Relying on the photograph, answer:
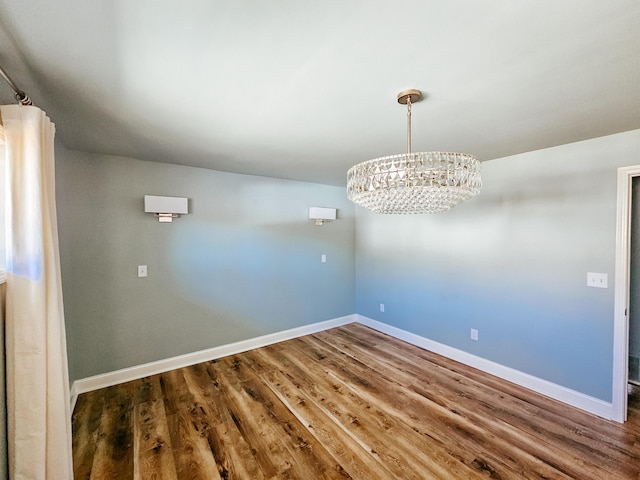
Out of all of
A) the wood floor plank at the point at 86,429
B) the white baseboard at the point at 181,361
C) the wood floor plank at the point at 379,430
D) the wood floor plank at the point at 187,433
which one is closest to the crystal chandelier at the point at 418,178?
the wood floor plank at the point at 379,430

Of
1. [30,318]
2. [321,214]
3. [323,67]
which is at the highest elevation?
[323,67]

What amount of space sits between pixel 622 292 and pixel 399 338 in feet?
7.52

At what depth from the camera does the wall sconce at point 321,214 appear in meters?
3.83

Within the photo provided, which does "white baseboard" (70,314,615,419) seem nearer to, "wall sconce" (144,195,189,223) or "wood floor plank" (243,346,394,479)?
"wood floor plank" (243,346,394,479)

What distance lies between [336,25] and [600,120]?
2.06 m

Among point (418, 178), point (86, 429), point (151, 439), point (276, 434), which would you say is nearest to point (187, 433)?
point (151, 439)

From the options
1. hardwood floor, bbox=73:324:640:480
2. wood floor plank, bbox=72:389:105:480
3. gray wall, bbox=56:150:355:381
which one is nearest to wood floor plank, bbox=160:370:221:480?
hardwood floor, bbox=73:324:640:480

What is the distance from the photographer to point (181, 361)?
3.03m

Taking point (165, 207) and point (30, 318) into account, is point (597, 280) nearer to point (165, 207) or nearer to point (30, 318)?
point (30, 318)

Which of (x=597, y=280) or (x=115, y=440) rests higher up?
(x=597, y=280)

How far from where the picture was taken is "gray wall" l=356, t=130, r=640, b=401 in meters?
2.20

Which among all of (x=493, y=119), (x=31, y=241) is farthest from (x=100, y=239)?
(x=493, y=119)

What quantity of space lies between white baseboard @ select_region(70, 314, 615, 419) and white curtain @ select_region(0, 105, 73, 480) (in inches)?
57.6

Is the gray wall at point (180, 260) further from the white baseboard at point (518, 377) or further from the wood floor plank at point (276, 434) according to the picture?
the white baseboard at point (518, 377)
